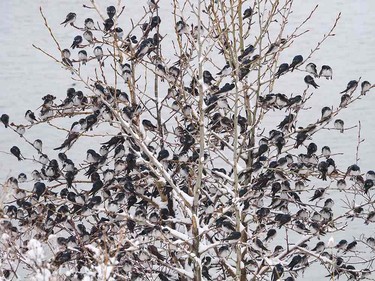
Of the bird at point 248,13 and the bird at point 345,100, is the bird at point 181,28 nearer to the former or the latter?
the bird at point 248,13

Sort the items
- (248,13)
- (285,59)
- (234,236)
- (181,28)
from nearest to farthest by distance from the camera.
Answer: (234,236)
(181,28)
(248,13)
(285,59)

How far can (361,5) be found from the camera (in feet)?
18.8

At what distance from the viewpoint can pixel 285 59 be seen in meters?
5.69

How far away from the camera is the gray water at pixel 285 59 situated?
544cm

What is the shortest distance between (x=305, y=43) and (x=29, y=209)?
264cm

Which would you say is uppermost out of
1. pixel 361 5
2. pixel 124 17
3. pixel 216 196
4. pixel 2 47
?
pixel 361 5

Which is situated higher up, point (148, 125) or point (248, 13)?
point (248, 13)

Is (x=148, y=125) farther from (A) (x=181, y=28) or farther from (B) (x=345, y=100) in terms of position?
(B) (x=345, y=100)

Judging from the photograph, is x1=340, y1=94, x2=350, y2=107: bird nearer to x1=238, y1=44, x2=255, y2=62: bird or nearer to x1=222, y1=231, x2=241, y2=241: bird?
x1=238, y1=44, x2=255, y2=62: bird

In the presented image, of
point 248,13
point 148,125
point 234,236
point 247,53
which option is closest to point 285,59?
point 248,13

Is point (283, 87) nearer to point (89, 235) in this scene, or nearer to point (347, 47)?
point (347, 47)

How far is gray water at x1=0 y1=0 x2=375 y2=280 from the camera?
5.44 meters

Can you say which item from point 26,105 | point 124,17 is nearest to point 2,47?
point 26,105

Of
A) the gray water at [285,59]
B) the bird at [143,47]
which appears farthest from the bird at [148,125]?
the gray water at [285,59]
